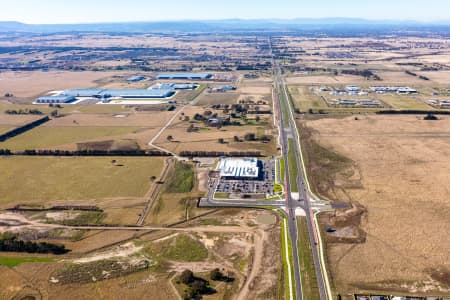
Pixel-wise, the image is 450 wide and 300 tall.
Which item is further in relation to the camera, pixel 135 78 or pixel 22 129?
pixel 135 78

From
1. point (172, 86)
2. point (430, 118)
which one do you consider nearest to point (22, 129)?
point (172, 86)

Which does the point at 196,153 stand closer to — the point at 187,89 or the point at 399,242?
the point at 399,242

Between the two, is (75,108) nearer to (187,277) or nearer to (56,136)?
(56,136)

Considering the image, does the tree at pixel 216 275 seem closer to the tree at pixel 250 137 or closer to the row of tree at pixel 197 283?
the row of tree at pixel 197 283

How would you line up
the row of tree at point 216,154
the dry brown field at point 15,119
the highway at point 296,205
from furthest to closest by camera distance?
the dry brown field at point 15,119 → the row of tree at point 216,154 → the highway at point 296,205

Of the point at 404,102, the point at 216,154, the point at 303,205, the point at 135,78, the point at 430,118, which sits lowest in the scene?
the point at 303,205

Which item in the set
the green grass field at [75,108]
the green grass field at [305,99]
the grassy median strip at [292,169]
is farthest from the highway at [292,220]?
the green grass field at [75,108]

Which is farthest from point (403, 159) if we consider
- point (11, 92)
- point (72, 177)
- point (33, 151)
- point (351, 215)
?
point (11, 92)
